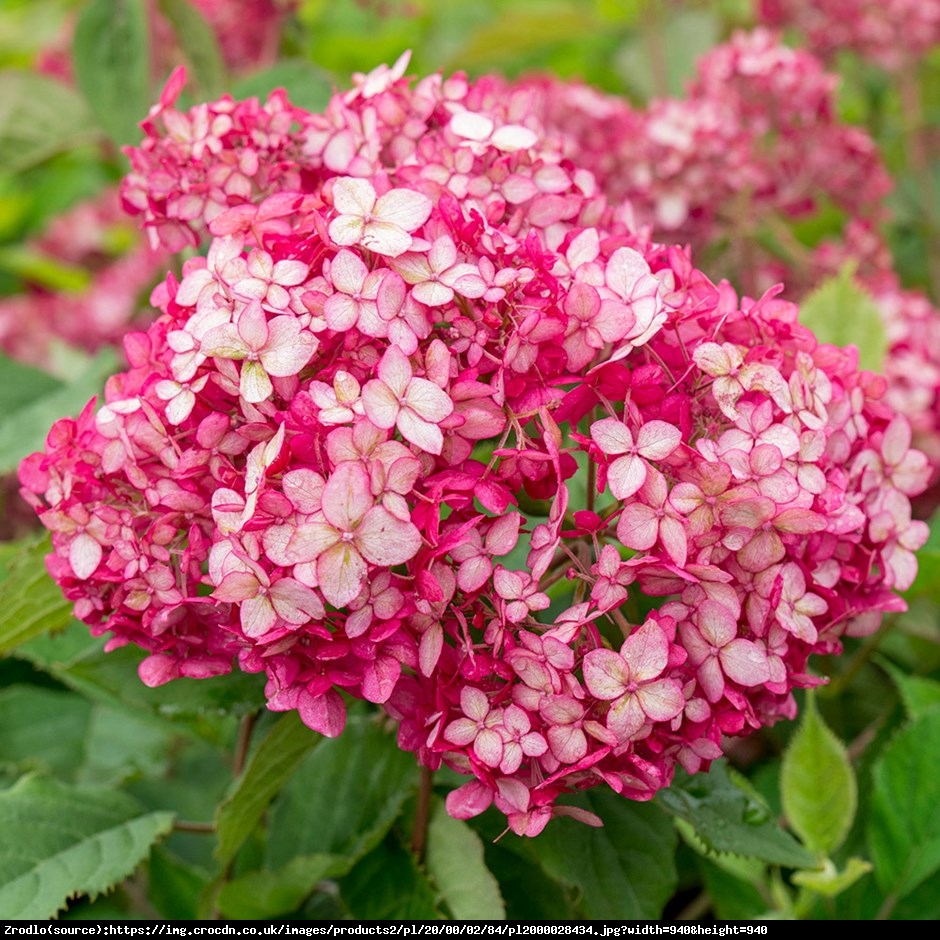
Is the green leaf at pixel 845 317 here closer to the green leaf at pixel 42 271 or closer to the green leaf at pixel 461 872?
the green leaf at pixel 461 872

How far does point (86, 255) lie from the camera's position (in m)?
2.59

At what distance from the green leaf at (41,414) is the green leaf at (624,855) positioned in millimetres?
694

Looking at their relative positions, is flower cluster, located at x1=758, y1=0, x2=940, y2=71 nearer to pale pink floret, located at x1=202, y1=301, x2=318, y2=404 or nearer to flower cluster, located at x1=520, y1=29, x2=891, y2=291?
flower cluster, located at x1=520, y1=29, x2=891, y2=291

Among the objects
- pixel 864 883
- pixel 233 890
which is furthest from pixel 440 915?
pixel 864 883

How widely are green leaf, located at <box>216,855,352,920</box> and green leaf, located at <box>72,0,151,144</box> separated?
0.85 m

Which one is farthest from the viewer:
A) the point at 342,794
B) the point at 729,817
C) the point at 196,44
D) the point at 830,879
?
the point at 196,44

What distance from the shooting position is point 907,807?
108cm

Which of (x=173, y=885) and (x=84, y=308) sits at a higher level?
(x=84, y=308)

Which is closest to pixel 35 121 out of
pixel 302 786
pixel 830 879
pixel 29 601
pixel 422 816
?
pixel 29 601

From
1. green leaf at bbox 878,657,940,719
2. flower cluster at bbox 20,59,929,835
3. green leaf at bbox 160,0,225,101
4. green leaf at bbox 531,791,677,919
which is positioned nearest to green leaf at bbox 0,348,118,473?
green leaf at bbox 160,0,225,101

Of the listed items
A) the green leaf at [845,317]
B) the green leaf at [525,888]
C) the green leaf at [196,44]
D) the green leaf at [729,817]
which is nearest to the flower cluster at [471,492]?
the green leaf at [729,817]

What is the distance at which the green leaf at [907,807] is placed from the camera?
1.06 meters

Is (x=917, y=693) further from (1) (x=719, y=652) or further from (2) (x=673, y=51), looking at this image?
(2) (x=673, y=51)

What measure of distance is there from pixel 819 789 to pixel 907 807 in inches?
6.0
